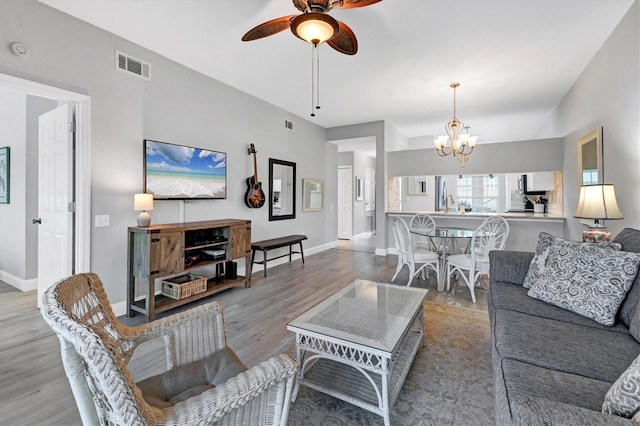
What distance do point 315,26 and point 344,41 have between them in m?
0.43

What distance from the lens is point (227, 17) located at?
2762 mm

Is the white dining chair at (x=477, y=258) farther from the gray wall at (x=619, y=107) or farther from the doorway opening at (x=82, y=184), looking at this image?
the doorway opening at (x=82, y=184)

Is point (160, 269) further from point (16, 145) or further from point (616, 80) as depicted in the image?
point (616, 80)

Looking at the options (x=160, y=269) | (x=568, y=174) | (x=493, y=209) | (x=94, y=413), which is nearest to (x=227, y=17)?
(x=160, y=269)

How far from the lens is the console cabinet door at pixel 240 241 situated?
12.5 ft

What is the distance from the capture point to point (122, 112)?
3135 mm

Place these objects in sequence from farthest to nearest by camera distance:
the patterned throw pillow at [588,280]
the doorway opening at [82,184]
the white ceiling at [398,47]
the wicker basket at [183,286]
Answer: the wicker basket at [183,286] → the doorway opening at [82,184] → the white ceiling at [398,47] → the patterned throw pillow at [588,280]

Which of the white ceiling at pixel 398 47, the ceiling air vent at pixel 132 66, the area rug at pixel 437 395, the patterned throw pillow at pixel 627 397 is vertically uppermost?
the white ceiling at pixel 398 47

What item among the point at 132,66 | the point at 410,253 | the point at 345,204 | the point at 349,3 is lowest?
the point at 410,253

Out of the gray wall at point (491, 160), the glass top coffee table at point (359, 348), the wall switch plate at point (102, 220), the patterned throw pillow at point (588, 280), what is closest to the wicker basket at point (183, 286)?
the wall switch plate at point (102, 220)

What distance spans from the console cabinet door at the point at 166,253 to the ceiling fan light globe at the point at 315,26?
2.29m

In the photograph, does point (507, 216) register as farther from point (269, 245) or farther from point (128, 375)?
point (128, 375)

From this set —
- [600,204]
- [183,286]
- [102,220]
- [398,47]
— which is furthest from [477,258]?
[102,220]

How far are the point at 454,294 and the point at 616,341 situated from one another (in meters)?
2.26
